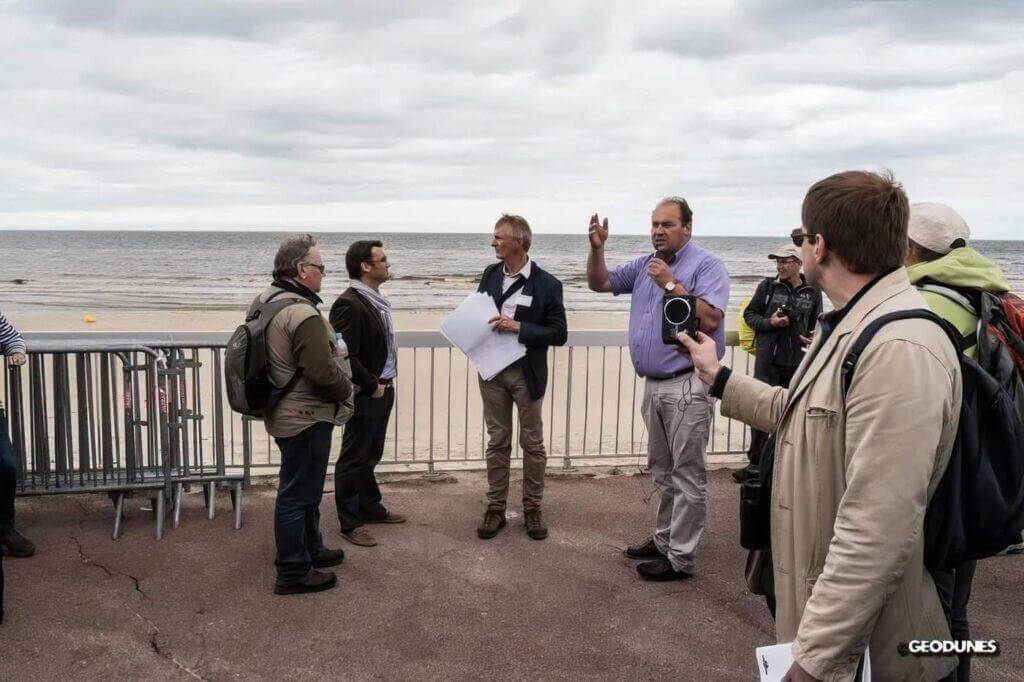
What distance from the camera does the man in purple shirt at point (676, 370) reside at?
4.48m

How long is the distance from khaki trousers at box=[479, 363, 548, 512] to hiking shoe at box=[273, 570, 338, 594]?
126 centimetres

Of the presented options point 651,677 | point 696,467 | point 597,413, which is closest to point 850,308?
point 651,677

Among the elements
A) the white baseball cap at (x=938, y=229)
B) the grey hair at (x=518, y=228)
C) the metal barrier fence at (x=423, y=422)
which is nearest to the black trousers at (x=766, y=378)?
the metal barrier fence at (x=423, y=422)

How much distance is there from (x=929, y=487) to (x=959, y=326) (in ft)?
4.24

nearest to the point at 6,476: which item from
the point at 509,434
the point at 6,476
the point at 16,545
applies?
the point at 6,476

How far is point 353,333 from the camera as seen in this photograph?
505 centimetres

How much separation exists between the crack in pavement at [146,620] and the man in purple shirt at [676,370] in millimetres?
2462

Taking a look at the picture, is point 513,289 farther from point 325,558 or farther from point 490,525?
point 325,558

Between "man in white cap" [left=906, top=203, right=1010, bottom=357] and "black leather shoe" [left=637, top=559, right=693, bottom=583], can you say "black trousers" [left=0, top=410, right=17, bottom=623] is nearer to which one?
"black leather shoe" [left=637, top=559, right=693, bottom=583]

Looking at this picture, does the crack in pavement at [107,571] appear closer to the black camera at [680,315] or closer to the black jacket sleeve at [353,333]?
the black jacket sleeve at [353,333]

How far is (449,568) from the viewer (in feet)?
15.7

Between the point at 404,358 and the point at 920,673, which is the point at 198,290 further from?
the point at 920,673

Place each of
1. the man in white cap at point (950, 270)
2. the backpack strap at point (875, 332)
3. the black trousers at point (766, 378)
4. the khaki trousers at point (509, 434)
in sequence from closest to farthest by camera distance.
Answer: the backpack strap at point (875, 332) → the man in white cap at point (950, 270) → the khaki trousers at point (509, 434) → the black trousers at point (766, 378)

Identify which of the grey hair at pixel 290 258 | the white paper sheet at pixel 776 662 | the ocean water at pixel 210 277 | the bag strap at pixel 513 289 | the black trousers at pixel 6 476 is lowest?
the ocean water at pixel 210 277
